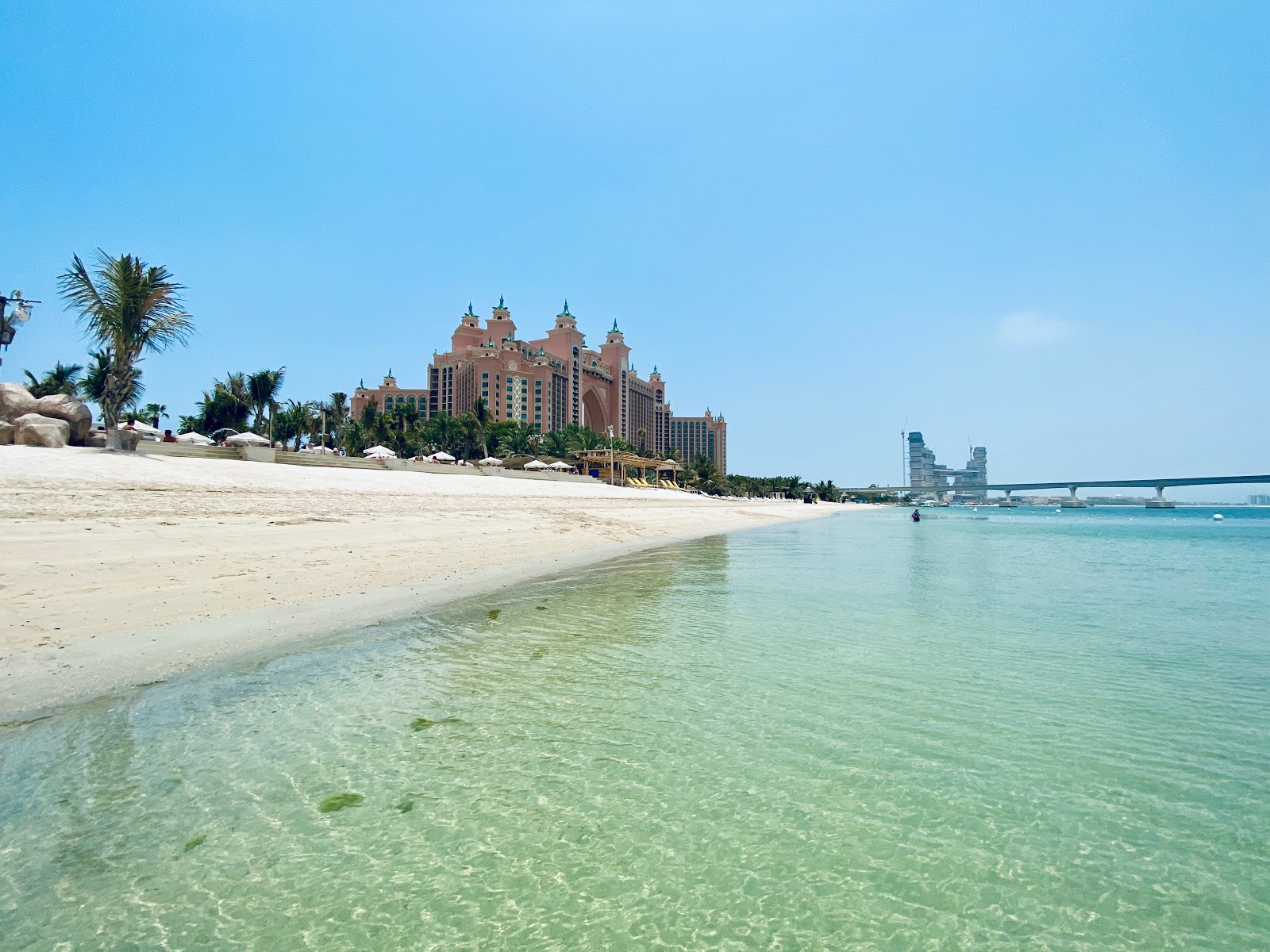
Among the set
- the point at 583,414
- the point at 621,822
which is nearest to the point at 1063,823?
the point at 621,822

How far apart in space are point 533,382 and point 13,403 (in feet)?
434

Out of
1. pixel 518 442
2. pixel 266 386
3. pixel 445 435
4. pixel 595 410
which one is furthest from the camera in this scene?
pixel 595 410

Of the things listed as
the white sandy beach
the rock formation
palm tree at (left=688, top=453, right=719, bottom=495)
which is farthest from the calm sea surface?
palm tree at (left=688, top=453, right=719, bottom=495)

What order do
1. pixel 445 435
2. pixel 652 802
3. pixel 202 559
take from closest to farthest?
pixel 652 802 < pixel 202 559 < pixel 445 435

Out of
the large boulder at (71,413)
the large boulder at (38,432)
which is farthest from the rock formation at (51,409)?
the large boulder at (38,432)

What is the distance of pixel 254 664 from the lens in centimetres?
739

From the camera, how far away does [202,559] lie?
1116 centimetres

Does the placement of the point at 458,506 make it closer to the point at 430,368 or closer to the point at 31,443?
the point at 31,443

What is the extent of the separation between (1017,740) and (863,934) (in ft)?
10.8

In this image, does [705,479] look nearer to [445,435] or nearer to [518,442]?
[518,442]

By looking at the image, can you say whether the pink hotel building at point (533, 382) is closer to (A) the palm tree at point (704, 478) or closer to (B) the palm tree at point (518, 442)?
(A) the palm tree at point (704, 478)

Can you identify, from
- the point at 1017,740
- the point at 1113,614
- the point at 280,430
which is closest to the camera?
the point at 1017,740

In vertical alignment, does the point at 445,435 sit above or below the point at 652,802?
above

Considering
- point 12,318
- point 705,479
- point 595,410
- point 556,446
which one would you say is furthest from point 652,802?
point 595,410
